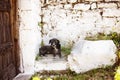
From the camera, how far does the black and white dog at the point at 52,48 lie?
4465 millimetres

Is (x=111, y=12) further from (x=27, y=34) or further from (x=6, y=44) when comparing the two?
(x=6, y=44)

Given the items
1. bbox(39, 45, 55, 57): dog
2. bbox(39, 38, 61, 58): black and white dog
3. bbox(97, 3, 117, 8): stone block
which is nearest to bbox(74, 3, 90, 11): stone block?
bbox(97, 3, 117, 8): stone block

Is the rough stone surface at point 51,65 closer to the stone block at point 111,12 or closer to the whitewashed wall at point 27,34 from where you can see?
the whitewashed wall at point 27,34

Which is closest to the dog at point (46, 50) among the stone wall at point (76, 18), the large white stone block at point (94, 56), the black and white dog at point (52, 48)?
the black and white dog at point (52, 48)

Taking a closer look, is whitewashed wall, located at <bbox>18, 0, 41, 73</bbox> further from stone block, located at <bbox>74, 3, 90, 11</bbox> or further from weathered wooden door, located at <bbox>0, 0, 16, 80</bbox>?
stone block, located at <bbox>74, 3, 90, 11</bbox>

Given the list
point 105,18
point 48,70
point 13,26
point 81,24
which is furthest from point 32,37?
point 105,18

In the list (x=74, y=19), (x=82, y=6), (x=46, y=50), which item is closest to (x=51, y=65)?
(x=46, y=50)

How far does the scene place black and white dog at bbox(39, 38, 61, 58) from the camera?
4465mm

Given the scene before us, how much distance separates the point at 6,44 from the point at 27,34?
2.01ft

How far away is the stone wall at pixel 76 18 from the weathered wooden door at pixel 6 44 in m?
0.86

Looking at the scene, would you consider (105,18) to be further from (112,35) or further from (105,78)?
(105,78)

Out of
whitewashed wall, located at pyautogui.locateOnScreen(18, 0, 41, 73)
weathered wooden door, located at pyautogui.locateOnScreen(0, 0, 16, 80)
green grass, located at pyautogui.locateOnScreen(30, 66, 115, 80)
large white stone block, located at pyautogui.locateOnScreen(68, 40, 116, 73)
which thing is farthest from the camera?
whitewashed wall, located at pyautogui.locateOnScreen(18, 0, 41, 73)

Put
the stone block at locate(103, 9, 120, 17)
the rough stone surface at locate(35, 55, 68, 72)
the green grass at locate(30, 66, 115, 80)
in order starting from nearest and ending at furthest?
the green grass at locate(30, 66, 115, 80), the rough stone surface at locate(35, 55, 68, 72), the stone block at locate(103, 9, 120, 17)

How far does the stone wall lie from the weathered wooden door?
0.86 metres
